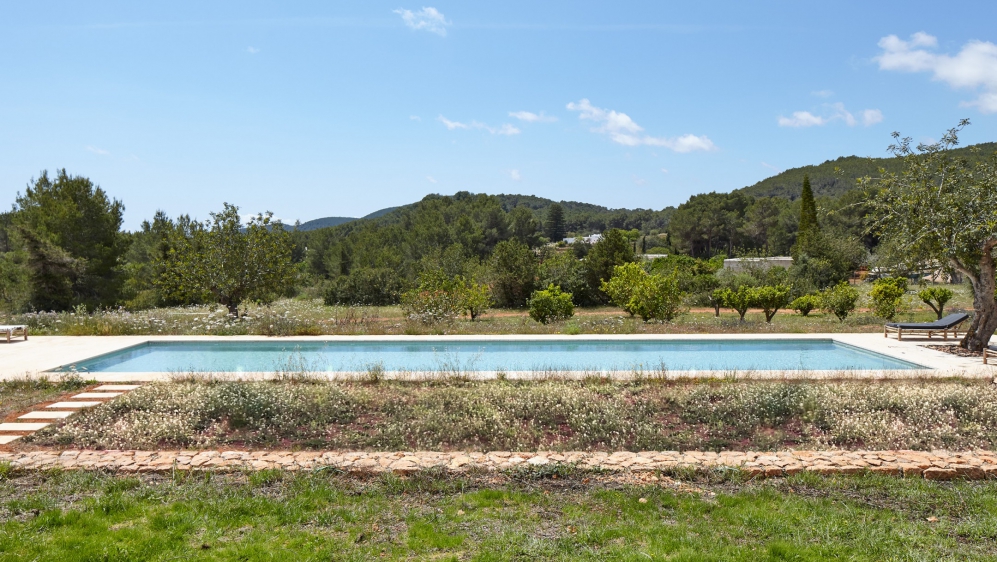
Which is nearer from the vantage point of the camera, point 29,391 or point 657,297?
point 29,391

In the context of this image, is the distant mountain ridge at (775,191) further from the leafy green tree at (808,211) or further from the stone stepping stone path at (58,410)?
the stone stepping stone path at (58,410)

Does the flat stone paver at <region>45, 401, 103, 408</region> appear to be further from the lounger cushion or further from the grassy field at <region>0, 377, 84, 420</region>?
the lounger cushion

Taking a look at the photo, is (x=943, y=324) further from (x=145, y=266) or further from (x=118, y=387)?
(x=145, y=266)

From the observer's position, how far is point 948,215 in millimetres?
8172

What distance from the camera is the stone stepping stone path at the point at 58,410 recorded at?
5176mm

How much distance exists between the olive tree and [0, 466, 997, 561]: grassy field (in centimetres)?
567

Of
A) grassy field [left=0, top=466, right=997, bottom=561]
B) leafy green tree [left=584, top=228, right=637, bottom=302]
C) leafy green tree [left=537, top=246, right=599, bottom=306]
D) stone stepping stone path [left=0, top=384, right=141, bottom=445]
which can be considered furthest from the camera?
leafy green tree [left=584, top=228, right=637, bottom=302]

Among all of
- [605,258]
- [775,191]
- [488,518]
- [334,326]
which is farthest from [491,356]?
[775,191]

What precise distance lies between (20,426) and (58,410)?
0.53m

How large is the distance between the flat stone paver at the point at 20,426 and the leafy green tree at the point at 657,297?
34.1ft

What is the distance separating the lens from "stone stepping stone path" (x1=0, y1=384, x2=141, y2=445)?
5.18 meters

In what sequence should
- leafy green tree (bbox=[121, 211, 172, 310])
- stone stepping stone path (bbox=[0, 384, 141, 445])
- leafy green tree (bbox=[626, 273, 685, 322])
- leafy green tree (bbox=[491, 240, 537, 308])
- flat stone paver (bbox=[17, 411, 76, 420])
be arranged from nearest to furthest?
stone stepping stone path (bbox=[0, 384, 141, 445])
flat stone paver (bbox=[17, 411, 76, 420])
leafy green tree (bbox=[626, 273, 685, 322])
leafy green tree (bbox=[121, 211, 172, 310])
leafy green tree (bbox=[491, 240, 537, 308])

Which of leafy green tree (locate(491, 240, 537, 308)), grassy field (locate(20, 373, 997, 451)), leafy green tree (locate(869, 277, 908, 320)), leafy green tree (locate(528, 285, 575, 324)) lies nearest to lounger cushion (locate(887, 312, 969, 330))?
leafy green tree (locate(869, 277, 908, 320))

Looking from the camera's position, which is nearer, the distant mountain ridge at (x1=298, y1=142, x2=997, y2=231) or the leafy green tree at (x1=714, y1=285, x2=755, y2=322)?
the leafy green tree at (x1=714, y1=285, x2=755, y2=322)
